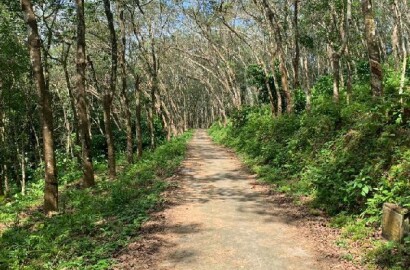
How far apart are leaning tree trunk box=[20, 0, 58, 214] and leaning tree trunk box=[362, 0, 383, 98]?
8.62m

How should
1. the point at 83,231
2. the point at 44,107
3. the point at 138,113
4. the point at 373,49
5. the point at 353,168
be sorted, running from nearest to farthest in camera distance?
the point at 83,231 → the point at 353,168 → the point at 373,49 → the point at 44,107 → the point at 138,113

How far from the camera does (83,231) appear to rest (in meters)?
8.82

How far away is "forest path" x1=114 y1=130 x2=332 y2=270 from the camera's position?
6730 mm

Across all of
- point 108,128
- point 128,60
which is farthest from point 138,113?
point 128,60

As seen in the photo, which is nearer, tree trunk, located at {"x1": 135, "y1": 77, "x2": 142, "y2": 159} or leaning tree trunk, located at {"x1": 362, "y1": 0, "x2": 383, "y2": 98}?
leaning tree trunk, located at {"x1": 362, "y1": 0, "x2": 383, "y2": 98}

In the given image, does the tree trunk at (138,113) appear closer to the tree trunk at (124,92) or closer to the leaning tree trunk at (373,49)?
the tree trunk at (124,92)

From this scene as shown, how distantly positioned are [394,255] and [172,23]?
30.3m

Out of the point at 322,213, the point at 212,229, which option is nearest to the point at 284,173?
the point at 322,213

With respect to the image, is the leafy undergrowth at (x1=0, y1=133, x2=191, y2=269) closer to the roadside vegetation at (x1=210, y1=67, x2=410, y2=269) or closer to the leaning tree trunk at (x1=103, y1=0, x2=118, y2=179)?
the leaning tree trunk at (x1=103, y1=0, x2=118, y2=179)

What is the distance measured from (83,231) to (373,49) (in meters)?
8.15

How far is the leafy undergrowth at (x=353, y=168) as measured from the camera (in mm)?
7402

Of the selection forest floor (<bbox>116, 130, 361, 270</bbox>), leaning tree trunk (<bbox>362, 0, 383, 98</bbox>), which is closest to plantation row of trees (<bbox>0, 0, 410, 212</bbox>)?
leaning tree trunk (<bbox>362, 0, 383, 98</bbox>)

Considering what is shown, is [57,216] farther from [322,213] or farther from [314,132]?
[314,132]

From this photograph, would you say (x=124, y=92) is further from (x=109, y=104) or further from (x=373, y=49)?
(x=373, y=49)
